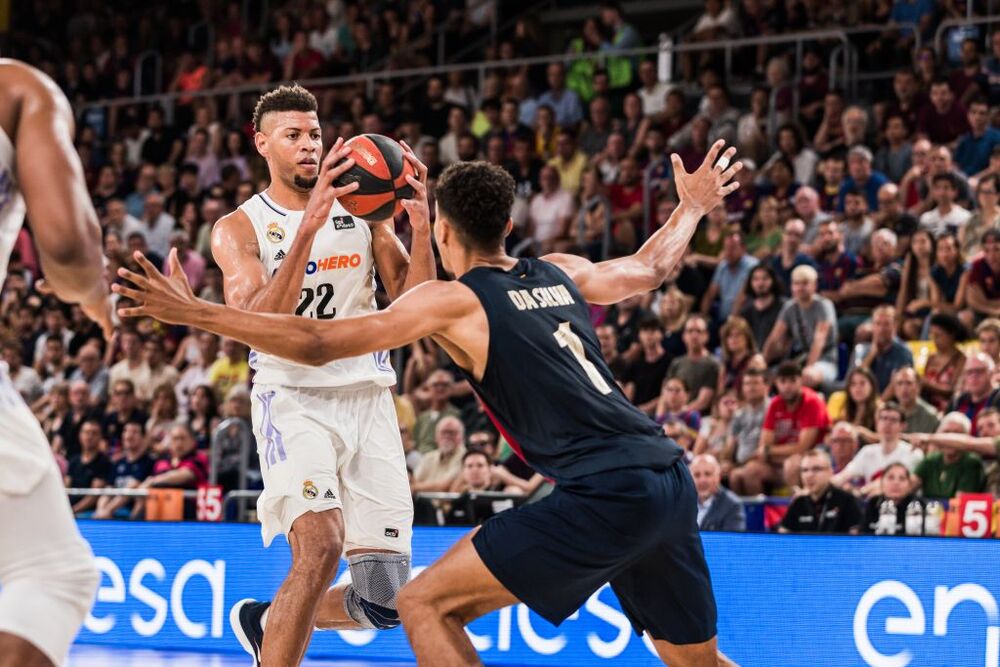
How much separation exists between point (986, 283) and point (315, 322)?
26.6 feet

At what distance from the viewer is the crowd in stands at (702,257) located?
11117 millimetres

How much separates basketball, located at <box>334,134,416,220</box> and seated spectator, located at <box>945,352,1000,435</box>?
5.89 m

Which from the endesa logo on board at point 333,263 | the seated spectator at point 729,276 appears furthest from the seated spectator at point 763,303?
the endesa logo on board at point 333,263

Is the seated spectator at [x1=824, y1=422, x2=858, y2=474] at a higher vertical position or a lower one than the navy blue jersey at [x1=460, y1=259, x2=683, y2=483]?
lower

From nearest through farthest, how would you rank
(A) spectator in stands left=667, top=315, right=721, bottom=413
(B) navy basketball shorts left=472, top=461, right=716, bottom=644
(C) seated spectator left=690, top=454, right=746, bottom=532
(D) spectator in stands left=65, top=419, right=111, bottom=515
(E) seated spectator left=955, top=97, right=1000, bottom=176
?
(B) navy basketball shorts left=472, top=461, right=716, bottom=644 < (C) seated spectator left=690, top=454, right=746, bottom=532 < (A) spectator in stands left=667, top=315, right=721, bottom=413 < (E) seated spectator left=955, top=97, right=1000, bottom=176 < (D) spectator in stands left=65, top=419, right=111, bottom=515

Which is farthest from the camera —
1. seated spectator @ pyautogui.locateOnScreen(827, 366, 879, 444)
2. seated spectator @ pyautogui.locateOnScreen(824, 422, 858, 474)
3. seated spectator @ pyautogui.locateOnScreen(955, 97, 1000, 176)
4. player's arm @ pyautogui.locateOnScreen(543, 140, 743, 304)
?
seated spectator @ pyautogui.locateOnScreen(955, 97, 1000, 176)

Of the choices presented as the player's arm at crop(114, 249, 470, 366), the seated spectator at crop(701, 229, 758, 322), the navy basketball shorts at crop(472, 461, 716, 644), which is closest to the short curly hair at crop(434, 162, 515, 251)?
the player's arm at crop(114, 249, 470, 366)

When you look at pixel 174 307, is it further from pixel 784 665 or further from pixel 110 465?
pixel 110 465

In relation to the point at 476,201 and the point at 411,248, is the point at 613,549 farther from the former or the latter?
the point at 411,248

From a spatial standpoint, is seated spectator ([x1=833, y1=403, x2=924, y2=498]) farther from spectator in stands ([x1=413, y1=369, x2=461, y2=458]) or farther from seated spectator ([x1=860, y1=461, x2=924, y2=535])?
spectator in stands ([x1=413, y1=369, x2=461, y2=458])

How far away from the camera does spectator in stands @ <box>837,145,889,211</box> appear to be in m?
12.9

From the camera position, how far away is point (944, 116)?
1337cm

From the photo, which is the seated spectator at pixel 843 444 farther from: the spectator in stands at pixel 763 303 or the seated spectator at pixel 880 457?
the spectator in stands at pixel 763 303

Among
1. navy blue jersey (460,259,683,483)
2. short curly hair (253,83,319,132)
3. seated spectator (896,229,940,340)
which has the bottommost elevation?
seated spectator (896,229,940,340)
